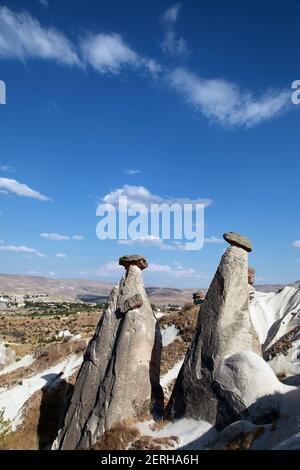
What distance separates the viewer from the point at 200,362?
36.4ft

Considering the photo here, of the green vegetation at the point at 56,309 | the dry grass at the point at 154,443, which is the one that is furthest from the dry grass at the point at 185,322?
the green vegetation at the point at 56,309

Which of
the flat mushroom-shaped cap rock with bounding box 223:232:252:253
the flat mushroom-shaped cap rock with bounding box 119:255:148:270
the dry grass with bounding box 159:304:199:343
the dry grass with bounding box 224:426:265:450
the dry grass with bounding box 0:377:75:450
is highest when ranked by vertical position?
the flat mushroom-shaped cap rock with bounding box 223:232:252:253

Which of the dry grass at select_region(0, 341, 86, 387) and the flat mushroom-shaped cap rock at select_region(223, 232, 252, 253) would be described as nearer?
the flat mushroom-shaped cap rock at select_region(223, 232, 252, 253)

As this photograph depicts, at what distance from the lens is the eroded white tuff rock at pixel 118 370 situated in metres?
11.7

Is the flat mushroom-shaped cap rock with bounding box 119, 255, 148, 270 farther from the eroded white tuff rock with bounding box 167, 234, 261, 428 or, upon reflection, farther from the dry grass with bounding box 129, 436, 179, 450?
the dry grass with bounding box 129, 436, 179, 450

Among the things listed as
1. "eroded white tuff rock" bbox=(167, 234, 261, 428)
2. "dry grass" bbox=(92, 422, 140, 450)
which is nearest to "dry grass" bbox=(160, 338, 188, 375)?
"dry grass" bbox=(92, 422, 140, 450)

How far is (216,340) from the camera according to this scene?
10938 mm

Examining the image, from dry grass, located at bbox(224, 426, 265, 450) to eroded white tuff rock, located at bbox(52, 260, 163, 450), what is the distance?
381 cm

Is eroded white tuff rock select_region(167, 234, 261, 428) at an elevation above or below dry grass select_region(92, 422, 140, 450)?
above

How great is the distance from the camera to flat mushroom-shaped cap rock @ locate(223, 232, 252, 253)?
11.5 metres

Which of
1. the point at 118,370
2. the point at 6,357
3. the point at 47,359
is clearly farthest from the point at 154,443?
the point at 6,357

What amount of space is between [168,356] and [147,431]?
8.94 m

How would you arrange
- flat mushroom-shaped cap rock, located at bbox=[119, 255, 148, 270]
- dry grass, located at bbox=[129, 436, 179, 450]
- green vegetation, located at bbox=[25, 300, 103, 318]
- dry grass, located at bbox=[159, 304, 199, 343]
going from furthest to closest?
1. green vegetation, located at bbox=[25, 300, 103, 318]
2. dry grass, located at bbox=[159, 304, 199, 343]
3. flat mushroom-shaped cap rock, located at bbox=[119, 255, 148, 270]
4. dry grass, located at bbox=[129, 436, 179, 450]
